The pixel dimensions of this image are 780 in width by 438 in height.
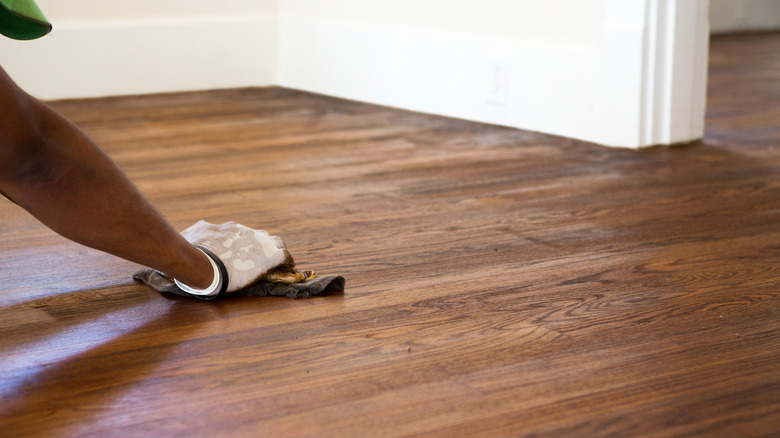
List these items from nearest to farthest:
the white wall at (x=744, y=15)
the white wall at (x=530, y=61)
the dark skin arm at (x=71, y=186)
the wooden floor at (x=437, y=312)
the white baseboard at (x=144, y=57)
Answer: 1. the wooden floor at (x=437, y=312)
2. the dark skin arm at (x=71, y=186)
3. the white wall at (x=530, y=61)
4. the white baseboard at (x=144, y=57)
5. the white wall at (x=744, y=15)

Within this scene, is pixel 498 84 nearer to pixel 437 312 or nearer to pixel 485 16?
pixel 485 16

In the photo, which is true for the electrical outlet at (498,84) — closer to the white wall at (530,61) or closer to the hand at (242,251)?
the white wall at (530,61)

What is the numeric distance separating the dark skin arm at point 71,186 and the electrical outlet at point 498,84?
5.32 ft

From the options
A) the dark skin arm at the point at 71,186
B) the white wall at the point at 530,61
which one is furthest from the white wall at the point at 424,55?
the dark skin arm at the point at 71,186

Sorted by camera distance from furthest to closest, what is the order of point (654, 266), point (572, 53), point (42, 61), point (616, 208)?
1. point (42, 61)
2. point (572, 53)
3. point (616, 208)
4. point (654, 266)

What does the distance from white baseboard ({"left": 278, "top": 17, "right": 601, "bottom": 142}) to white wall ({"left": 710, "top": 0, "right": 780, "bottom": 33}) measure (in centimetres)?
329

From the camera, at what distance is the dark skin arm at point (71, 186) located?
99cm

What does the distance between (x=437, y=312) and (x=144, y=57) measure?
2.47m

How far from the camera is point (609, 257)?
1369mm

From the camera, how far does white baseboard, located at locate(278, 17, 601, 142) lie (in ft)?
7.84

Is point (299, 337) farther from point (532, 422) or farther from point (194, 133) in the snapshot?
point (194, 133)

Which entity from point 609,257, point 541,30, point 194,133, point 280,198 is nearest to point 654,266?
point 609,257

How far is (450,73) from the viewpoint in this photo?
9.03 ft

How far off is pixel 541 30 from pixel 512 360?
1630 mm
